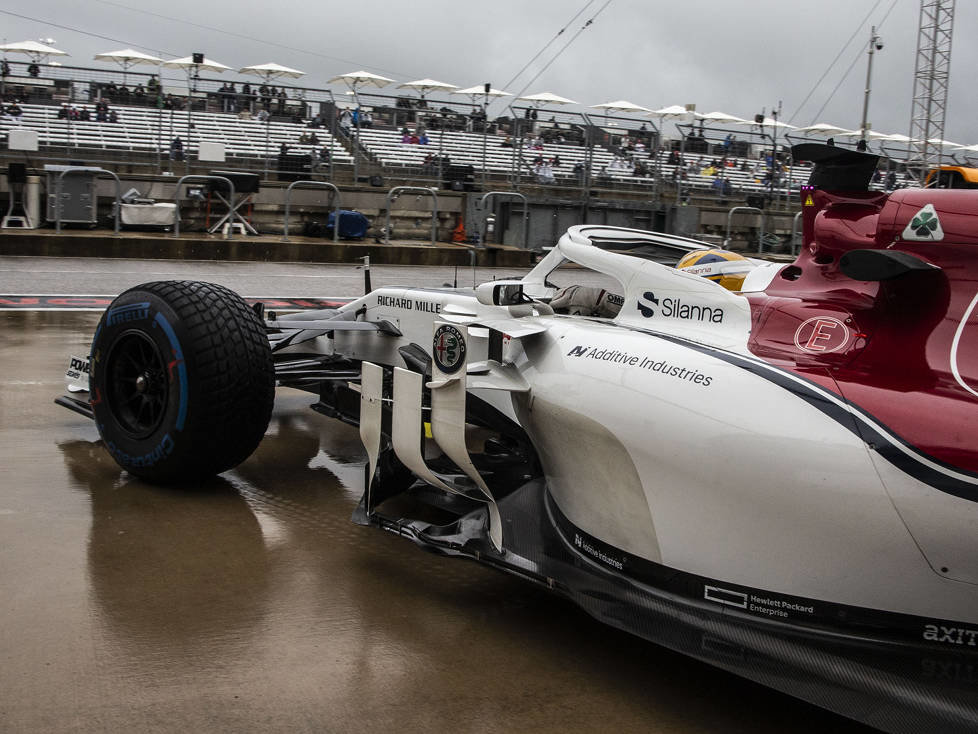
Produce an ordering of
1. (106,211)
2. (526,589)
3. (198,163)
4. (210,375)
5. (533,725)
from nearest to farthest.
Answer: (533,725)
(526,589)
(210,375)
(106,211)
(198,163)

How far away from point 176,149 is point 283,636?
2003 cm

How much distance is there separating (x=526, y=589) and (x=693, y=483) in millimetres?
1145

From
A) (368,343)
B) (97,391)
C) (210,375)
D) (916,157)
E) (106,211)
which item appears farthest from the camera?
(916,157)

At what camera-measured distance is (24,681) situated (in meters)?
3.17

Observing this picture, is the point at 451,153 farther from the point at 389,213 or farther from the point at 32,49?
the point at 32,49

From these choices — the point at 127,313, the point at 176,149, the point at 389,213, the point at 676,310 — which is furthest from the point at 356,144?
the point at 676,310

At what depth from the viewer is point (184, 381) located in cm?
464

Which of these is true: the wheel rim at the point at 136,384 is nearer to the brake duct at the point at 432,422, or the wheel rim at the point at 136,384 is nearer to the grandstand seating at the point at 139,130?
the brake duct at the point at 432,422

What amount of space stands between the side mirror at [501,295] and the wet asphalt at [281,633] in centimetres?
117

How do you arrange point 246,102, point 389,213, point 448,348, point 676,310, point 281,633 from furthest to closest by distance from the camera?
point 246,102, point 389,213, point 676,310, point 448,348, point 281,633

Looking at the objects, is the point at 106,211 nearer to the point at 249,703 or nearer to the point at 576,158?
the point at 576,158

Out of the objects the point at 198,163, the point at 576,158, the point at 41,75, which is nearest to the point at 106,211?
the point at 198,163

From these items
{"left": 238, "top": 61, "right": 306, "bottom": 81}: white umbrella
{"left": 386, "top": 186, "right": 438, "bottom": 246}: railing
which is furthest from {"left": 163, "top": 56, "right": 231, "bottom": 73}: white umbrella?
{"left": 386, "top": 186, "right": 438, "bottom": 246}: railing

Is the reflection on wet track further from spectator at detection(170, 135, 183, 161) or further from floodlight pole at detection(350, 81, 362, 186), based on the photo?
floodlight pole at detection(350, 81, 362, 186)
